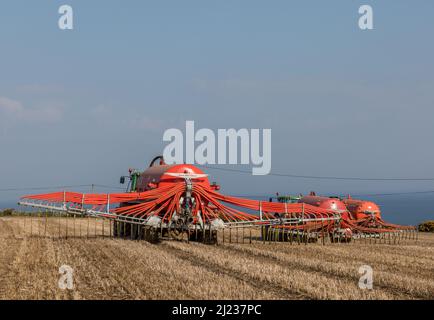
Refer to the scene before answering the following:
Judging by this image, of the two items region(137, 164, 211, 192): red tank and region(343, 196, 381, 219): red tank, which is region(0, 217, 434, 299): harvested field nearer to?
region(137, 164, 211, 192): red tank

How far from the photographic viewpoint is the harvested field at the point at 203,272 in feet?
37.6

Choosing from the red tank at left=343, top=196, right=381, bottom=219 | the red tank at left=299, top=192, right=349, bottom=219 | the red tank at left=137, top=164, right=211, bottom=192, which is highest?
the red tank at left=137, top=164, right=211, bottom=192

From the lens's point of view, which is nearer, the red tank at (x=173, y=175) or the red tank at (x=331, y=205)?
the red tank at (x=173, y=175)

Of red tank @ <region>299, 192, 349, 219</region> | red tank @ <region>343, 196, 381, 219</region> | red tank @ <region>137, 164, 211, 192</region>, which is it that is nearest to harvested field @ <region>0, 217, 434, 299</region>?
red tank @ <region>137, 164, 211, 192</region>

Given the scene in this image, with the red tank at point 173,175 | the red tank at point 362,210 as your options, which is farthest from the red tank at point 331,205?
the red tank at point 173,175

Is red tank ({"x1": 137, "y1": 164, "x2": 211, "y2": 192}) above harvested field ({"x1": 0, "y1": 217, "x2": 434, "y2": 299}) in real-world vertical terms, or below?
above

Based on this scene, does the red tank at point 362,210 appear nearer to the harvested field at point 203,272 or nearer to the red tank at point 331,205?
the red tank at point 331,205

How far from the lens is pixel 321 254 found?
787 inches

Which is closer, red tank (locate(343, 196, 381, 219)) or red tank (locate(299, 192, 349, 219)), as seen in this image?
red tank (locate(299, 192, 349, 219))

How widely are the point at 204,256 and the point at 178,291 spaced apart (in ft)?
21.3

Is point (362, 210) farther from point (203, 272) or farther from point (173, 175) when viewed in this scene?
point (203, 272)

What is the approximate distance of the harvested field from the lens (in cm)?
1145
